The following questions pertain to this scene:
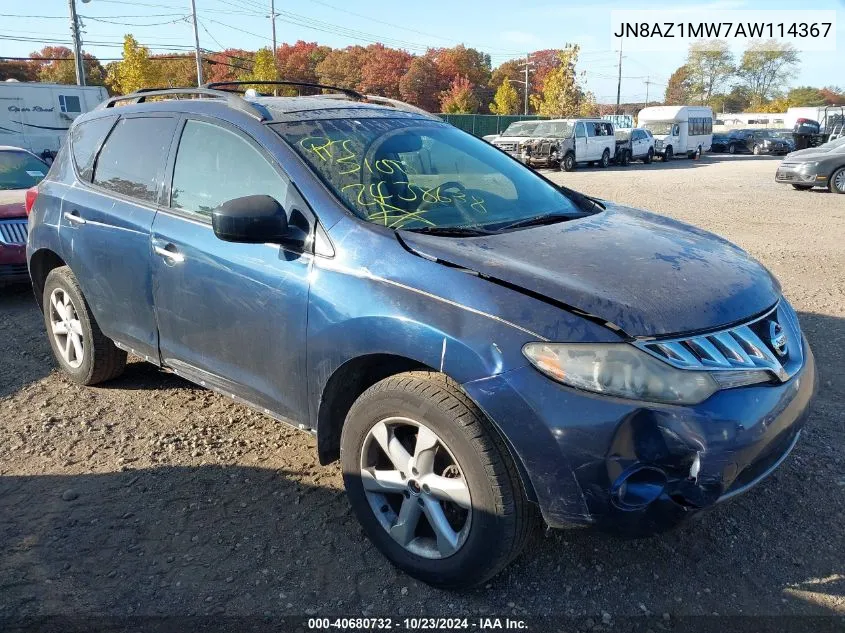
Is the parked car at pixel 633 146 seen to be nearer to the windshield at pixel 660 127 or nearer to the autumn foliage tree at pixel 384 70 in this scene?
the windshield at pixel 660 127

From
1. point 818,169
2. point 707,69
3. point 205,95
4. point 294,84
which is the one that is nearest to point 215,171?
point 205,95

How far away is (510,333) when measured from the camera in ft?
7.23

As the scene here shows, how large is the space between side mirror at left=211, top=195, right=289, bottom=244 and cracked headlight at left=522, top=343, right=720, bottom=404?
1.17 metres

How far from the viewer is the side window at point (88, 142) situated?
4.11 m

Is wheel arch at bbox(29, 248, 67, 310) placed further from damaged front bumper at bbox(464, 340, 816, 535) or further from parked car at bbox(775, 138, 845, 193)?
parked car at bbox(775, 138, 845, 193)

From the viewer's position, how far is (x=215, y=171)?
329cm

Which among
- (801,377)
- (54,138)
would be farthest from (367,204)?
(54,138)

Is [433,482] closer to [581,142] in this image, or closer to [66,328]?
[66,328]

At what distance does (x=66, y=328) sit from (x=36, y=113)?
24.9 metres

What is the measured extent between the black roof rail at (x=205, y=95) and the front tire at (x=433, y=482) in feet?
5.03

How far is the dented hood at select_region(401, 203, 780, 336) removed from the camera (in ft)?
7.42

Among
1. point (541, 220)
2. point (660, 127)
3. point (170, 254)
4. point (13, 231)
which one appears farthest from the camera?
point (660, 127)

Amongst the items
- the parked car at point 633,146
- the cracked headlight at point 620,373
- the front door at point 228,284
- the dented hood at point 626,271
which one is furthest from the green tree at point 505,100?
the cracked headlight at point 620,373

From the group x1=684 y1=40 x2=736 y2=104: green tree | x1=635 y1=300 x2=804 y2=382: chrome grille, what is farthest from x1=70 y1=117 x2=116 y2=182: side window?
x1=684 y1=40 x2=736 y2=104: green tree
